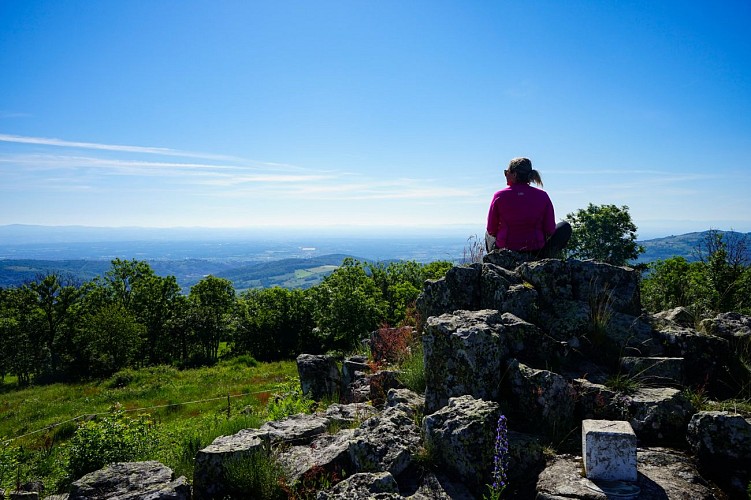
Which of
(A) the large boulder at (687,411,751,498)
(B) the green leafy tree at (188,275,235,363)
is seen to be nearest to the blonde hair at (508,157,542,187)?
(A) the large boulder at (687,411,751,498)

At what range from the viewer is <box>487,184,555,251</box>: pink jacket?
9055mm

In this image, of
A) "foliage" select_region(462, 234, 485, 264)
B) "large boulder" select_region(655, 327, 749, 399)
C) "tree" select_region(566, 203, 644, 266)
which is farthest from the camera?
"tree" select_region(566, 203, 644, 266)

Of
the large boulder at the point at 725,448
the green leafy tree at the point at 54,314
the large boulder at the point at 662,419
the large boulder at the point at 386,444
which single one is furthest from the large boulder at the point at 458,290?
the green leafy tree at the point at 54,314

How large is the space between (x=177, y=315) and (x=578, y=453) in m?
50.8

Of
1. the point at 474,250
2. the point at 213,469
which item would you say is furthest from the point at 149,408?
the point at 474,250

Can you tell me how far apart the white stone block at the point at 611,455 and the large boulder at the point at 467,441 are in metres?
1.11

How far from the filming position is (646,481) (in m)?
4.81

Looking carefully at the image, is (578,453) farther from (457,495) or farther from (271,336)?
(271,336)

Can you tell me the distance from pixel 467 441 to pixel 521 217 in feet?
18.7

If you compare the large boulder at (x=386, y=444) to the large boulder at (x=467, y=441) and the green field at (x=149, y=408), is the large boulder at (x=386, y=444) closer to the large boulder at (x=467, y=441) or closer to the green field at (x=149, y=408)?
the large boulder at (x=467, y=441)

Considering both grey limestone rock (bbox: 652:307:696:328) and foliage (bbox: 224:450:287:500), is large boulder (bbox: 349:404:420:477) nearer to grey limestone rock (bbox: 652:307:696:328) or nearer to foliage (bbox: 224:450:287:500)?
foliage (bbox: 224:450:287:500)

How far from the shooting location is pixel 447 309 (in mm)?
8484

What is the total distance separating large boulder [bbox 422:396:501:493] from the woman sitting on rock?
505cm

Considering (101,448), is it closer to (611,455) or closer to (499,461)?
(499,461)
